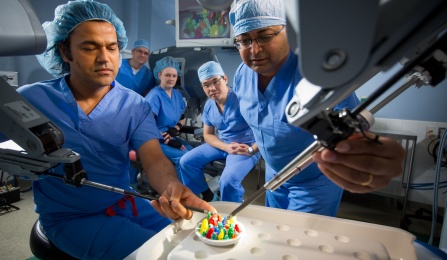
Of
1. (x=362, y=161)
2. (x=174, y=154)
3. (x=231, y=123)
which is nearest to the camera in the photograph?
(x=362, y=161)

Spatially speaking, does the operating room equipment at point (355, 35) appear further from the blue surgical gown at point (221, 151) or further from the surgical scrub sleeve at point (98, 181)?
the blue surgical gown at point (221, 151)

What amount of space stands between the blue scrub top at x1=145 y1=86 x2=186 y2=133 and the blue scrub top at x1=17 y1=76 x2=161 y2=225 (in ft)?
5.28

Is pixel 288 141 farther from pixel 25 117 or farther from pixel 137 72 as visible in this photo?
pixel 137 72

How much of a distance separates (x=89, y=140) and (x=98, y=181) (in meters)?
0.16

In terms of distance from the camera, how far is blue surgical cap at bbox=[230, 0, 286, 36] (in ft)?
3.83

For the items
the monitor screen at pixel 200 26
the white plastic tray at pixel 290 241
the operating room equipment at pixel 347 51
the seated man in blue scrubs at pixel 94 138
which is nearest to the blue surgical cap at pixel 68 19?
the seated man in blue scrubs at pixel 94 138

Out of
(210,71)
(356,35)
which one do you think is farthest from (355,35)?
(210,71)

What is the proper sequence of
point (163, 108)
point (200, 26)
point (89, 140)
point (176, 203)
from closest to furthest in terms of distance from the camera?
point (176, 203)
point (89, 140)
point (163, 108)
point (200, 26)

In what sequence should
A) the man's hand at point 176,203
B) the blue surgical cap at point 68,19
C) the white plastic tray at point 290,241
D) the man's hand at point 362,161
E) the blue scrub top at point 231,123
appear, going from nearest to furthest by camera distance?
the man's hand at point 362,161, the white plastic tray at point 290,241, the man's hand at point 176,203, the blue surgical cap at point 68,19, the blue scrub top at point 231,123

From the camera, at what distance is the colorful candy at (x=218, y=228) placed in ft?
2.04

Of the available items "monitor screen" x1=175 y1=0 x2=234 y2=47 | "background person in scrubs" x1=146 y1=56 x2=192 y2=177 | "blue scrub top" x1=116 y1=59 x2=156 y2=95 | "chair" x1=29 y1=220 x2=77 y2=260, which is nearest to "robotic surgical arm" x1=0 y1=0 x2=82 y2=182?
"chair" x1=29 y1=220 x2=77 y2=260

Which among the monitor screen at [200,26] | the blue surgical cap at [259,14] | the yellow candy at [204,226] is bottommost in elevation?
the yellow candy at [204,226]

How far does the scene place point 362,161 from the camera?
49cm

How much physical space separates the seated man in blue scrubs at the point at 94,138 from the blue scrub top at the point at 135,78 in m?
1.97
